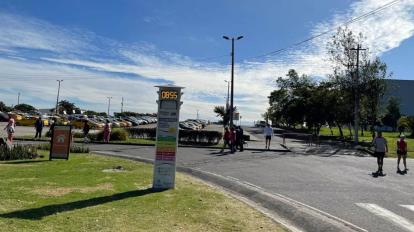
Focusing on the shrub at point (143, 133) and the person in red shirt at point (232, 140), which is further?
the shrub at point (143, 133)

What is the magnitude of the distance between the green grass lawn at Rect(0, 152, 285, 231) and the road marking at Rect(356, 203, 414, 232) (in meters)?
2.43

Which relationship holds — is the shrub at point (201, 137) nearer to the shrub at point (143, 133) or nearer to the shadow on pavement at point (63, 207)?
the shrub at point (143, 133)

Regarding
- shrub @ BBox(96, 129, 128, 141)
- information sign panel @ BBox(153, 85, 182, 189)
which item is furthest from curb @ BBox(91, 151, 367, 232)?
shrub @ BBox(96, 129, 128, 141)

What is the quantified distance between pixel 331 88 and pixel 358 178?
3965 cm

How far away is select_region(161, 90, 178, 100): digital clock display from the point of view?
12.1m

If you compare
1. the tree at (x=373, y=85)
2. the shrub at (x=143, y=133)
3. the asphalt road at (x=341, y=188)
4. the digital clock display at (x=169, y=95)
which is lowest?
the asphalt road at (x=341, y=188)

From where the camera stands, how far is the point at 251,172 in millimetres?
16797

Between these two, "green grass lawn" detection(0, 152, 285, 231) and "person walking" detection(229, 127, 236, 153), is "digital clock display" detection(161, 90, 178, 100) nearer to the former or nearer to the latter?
"green grass lawn" detection(0, 152, 285, 231)

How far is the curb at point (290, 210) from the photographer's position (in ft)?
27.8

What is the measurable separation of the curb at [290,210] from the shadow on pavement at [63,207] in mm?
2760

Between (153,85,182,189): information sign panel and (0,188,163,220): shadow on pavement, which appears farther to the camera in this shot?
(153,85,182,189): information sign panel

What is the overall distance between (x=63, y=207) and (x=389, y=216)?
20.4 feet

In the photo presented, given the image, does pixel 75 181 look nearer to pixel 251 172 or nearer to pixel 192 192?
pixel 192 192

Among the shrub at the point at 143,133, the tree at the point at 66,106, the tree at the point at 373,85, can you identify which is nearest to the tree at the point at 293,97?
the tree at the point at 373,85
